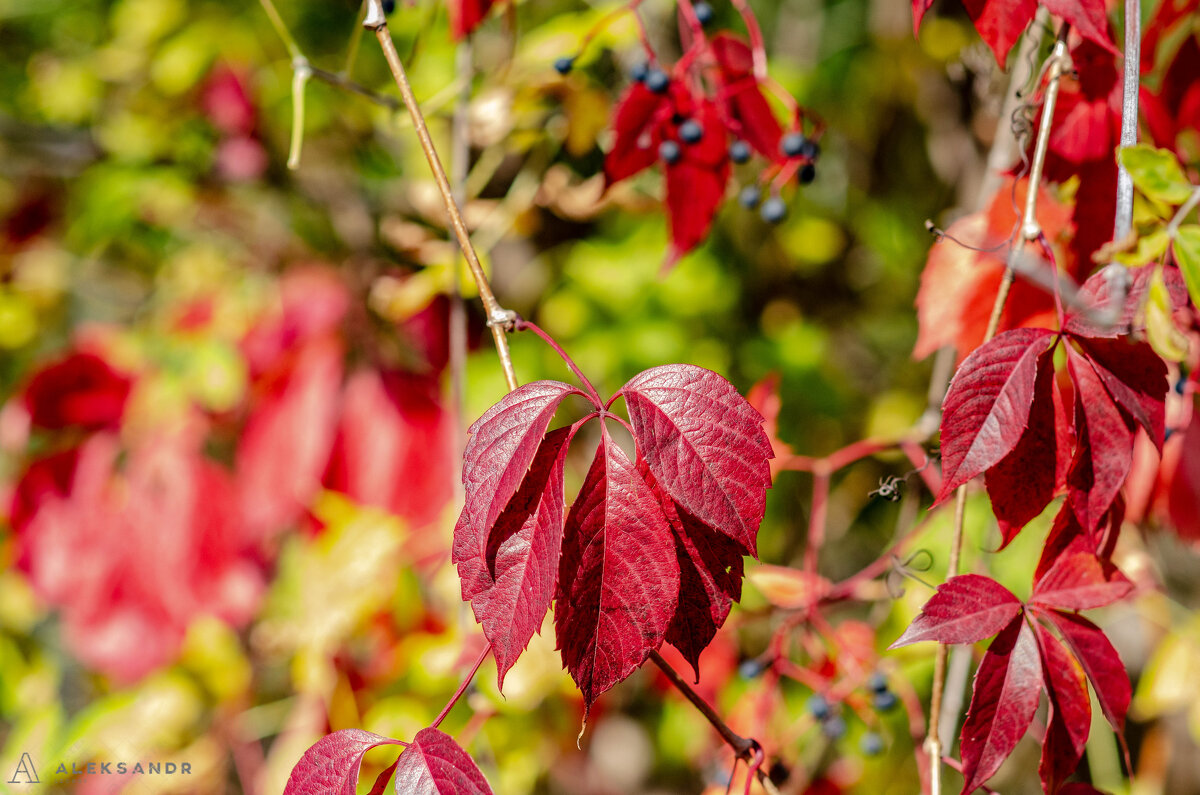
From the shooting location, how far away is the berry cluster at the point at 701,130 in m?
0.86

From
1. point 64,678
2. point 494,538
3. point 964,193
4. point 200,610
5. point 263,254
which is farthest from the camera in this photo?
point 64,678

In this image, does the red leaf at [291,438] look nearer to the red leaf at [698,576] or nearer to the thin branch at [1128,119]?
the red leaf at [698,576]

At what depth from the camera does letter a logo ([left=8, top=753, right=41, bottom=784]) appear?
1.17 metres

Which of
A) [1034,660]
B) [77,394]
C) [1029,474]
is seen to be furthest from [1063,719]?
[77,394]

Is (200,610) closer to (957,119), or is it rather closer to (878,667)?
(878,667)

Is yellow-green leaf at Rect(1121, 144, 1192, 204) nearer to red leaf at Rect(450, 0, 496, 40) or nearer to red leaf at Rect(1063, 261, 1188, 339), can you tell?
red leaf at Rect(1063, 261, 1188, 339)

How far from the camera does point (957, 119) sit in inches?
61.6

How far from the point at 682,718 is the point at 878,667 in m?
0.71

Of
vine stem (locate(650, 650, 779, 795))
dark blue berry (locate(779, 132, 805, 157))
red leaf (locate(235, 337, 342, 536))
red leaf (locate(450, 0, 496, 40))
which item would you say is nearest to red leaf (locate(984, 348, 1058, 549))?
vine stem (locate(650, 650, 779, 795))

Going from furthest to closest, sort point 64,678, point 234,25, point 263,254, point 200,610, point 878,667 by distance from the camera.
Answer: point 64,678, point 263,254, point 234,25, point 200,610, point 878,667

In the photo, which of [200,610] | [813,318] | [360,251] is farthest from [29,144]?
[813,318]

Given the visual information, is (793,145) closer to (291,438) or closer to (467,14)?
(467,14)

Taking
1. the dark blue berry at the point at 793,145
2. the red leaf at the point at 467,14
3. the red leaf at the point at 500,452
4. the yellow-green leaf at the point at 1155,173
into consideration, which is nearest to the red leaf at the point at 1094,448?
the yellow-green leaf at the point at 1155,173

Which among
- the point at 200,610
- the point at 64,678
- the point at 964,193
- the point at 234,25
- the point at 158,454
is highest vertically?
the point at 234,25
